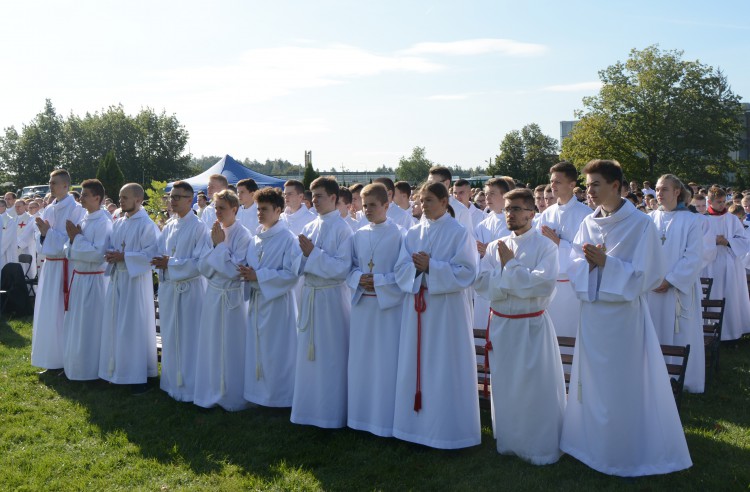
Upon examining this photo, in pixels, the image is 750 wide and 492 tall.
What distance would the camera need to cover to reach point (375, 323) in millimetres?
6461

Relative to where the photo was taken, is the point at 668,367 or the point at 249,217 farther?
the point at 249,217

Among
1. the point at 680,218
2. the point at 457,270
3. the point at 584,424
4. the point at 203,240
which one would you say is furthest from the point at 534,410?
the point at 203,240

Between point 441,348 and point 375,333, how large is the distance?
0.75m

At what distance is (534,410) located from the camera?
561cm

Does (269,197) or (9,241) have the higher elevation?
(269,197)

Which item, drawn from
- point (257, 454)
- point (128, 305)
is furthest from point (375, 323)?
point (128, 305)

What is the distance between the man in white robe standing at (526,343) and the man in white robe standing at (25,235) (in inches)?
528

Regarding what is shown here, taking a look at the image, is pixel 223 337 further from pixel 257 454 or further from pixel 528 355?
pixel 528 355

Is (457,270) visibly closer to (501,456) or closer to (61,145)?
(501,456)

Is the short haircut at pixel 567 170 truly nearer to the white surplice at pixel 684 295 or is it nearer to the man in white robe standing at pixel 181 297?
the white surplice at pixel 684 295

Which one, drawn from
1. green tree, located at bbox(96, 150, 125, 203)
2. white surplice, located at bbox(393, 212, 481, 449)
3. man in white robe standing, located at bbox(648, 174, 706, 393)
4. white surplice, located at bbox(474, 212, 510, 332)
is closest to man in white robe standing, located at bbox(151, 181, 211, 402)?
white surplice, located at bbox(393, 212, 481, 449)

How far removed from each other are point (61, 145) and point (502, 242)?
Result: 81778 mm

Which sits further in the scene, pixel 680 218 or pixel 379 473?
pixel 680 218

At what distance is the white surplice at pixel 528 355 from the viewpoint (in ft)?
18.2
